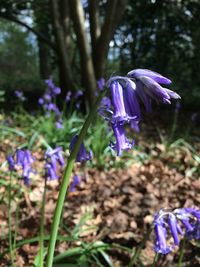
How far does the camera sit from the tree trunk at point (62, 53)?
24.2 ft

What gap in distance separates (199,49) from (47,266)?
894cm

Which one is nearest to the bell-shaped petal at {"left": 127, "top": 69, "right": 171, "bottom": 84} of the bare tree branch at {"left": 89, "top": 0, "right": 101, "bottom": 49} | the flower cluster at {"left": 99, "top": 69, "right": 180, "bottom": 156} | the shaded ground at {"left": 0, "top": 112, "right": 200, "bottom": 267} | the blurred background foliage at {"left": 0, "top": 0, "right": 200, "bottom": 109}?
the flower cluster at {"left": 99, "top": 69, "right": 180, "bottom": 156}

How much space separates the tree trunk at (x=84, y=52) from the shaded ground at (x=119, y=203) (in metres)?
2.27

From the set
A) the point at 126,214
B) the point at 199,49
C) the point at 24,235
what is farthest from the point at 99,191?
the point at 199,49

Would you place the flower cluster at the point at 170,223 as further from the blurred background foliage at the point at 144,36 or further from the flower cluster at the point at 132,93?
the blurred background foliage at the point at 144,36

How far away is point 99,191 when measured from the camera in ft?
12.8

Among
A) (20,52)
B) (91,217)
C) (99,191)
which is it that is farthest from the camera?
(20,52)

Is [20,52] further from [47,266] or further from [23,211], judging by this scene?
[47,266]

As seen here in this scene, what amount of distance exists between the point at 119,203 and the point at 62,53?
4449mm

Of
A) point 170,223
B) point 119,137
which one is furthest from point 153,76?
point 170,223

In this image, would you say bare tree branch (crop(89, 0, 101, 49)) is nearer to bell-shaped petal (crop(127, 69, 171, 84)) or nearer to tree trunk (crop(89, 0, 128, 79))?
tree trunk (crop(89, 0, 128, 79))

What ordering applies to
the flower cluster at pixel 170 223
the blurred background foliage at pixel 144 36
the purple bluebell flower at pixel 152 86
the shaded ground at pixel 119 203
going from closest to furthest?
the purple bluebell flower at pixel 152 86
the flower cluster at pixel 170 223
the shaded ground at pixel 119 203
the blurred background foliage at pixel 144 36

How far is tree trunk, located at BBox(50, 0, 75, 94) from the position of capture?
7.39 meters

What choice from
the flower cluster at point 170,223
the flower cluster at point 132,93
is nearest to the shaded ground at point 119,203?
the flower cluster at point 170,223
